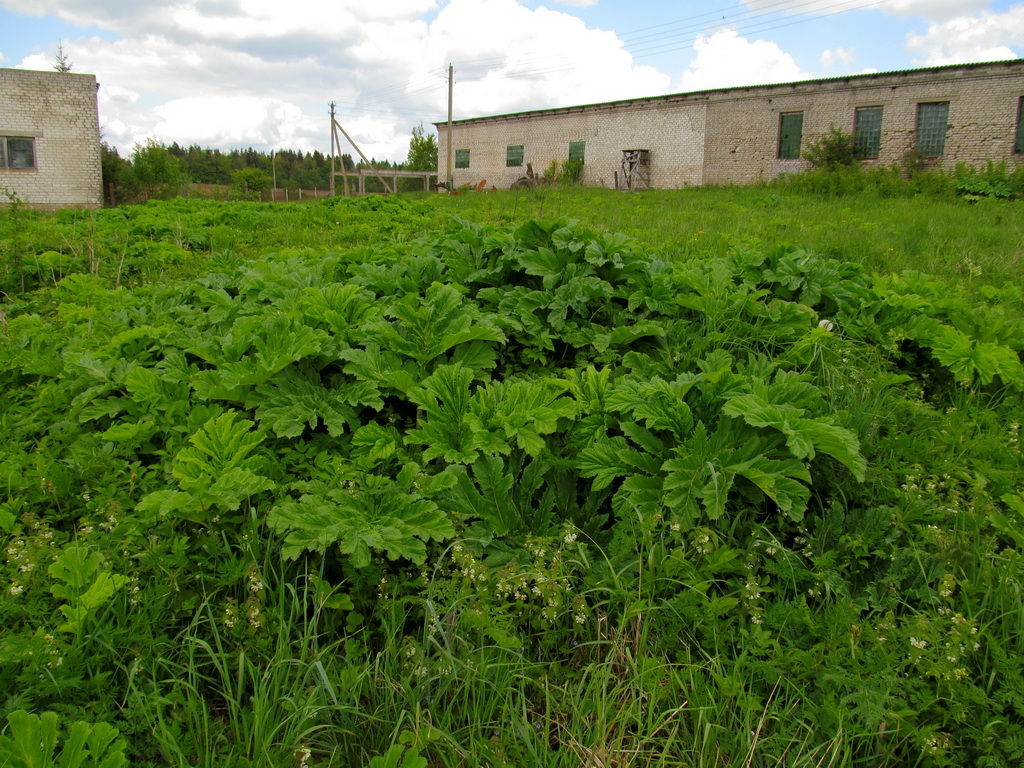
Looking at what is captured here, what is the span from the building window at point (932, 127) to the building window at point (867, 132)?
3.94ft

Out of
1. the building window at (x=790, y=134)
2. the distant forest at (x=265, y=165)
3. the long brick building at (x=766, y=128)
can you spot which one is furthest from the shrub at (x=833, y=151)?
the distant forest at (x=265, y=165)

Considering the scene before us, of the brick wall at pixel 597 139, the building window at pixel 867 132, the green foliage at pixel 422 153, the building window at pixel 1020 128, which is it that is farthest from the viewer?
the green foliage at pixel 422 153

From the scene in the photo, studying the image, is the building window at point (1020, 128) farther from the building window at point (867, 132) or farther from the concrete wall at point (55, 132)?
the concrete wall at point (55, 132)

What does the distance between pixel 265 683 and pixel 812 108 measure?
2667 centimetres

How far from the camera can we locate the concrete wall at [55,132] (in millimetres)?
23422

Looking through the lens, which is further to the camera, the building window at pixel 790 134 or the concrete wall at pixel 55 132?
the building window at pixel 790 134

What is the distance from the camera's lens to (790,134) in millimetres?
23969

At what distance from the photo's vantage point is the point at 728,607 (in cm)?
219

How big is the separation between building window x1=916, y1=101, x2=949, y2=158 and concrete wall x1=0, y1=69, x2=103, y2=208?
29.0m

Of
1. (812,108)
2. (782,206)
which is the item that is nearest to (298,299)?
(782,206)

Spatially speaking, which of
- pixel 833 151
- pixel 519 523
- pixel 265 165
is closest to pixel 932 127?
pixel 833 151

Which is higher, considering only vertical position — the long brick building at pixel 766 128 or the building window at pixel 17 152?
the long brick building at pixel 766 128

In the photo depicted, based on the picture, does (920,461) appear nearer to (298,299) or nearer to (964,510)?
(964,510)

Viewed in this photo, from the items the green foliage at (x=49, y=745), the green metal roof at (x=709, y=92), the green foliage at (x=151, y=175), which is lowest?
the green foliage at (x=49, y=745)
